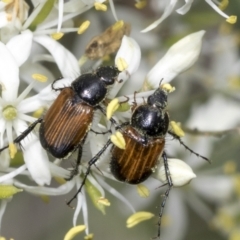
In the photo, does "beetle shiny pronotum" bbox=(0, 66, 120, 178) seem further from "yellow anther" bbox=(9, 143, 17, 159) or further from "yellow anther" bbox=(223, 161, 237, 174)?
"yellow anther" bbox=(223, 161, 237, 174)

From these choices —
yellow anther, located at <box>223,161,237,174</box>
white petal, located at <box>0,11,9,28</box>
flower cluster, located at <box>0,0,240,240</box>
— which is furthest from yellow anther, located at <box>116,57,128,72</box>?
yellow anther, located at <box>223,161,237,174</box>

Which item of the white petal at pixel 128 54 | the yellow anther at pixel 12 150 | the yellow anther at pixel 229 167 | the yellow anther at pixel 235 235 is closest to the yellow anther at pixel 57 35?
the white petal at pixel 128 54

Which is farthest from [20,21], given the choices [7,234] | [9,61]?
[7,234]

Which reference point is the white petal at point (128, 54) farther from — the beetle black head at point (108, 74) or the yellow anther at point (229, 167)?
the yellow anther at point (229, 167)

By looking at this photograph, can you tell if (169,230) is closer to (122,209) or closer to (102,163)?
(122,209)

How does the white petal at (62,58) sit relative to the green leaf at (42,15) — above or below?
below

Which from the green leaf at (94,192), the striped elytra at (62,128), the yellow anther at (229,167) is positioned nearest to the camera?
the striped elytra at (62,128)

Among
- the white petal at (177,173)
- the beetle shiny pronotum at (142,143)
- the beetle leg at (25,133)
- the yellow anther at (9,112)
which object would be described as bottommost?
the white petal at (177,173)
